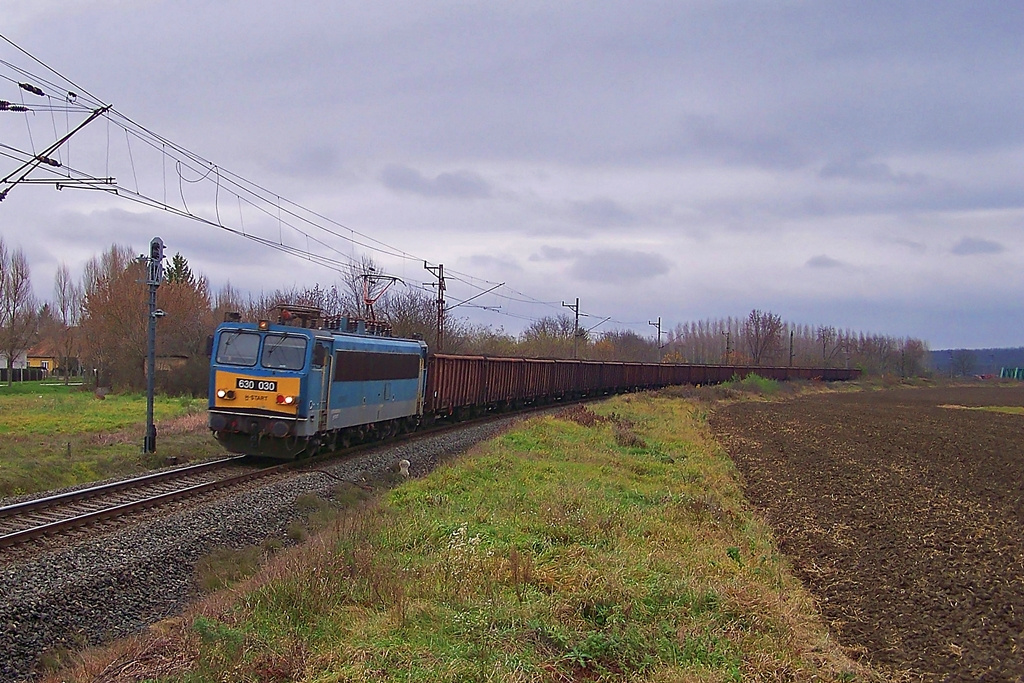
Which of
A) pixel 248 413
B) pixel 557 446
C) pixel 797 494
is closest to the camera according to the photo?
pixel 248 413

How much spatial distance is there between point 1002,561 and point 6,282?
5773 centimetres

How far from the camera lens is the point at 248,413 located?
1623 cm

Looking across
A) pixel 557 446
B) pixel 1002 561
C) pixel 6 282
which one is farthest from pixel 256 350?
pixel 6 282

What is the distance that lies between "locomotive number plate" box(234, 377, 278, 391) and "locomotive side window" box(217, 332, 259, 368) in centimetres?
33

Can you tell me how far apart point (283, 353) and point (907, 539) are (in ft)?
37.9

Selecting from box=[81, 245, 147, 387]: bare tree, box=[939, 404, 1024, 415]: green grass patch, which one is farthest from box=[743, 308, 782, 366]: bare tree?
box=[81, 245, 147, 387]: bare tree

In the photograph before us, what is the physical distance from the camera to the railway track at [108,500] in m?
10.2

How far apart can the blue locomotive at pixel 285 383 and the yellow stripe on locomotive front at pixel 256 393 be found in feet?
0.06

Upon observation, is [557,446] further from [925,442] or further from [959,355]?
[959,355]

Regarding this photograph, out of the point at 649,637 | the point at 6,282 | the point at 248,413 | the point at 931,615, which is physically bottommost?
the point at 931,615

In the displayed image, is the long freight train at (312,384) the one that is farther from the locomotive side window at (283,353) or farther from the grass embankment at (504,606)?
the grass embankment at (504,606)

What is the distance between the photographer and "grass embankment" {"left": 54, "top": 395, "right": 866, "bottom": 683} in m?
5.97

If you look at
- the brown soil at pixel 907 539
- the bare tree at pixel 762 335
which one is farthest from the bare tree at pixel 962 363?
the brown soil at pixel 907 539

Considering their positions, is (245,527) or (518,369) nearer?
(245,527)
